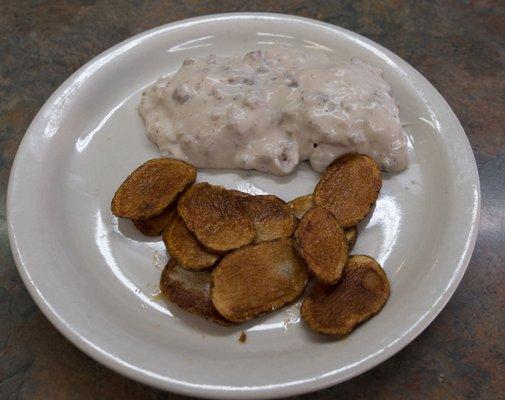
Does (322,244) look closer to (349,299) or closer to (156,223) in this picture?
(349,299)

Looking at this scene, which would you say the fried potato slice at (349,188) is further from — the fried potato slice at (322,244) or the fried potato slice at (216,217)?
the fried potato slice at (216,217)

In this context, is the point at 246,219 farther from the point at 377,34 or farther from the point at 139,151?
the point at 377,34

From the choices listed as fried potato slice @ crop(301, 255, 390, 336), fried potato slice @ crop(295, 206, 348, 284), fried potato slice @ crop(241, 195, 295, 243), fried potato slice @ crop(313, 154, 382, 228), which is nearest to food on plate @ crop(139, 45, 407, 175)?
fried potato slice @ crop(313, 154, 382, 228)

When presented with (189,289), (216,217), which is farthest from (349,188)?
(189,289)

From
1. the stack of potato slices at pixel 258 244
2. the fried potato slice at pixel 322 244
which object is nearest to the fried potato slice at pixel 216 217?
the stack of potato slices at pixel 258 244

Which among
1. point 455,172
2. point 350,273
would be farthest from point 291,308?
point 455,172

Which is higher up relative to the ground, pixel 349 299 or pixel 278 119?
pixel 278 119
